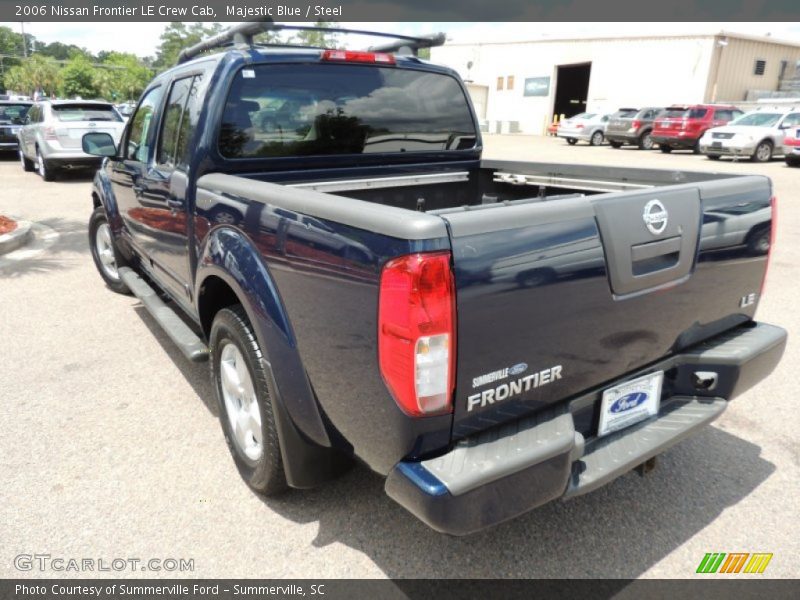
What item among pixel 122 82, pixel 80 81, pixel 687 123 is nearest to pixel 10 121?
pixel 687 123

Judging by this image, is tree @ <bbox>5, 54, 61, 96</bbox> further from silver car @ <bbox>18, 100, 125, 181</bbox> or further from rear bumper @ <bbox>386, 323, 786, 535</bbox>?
rear bumper @ <bbox>386, 323, 786, 535</bbox>

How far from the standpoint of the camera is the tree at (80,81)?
75.3 metres

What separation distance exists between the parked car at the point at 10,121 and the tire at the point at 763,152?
22196 mm

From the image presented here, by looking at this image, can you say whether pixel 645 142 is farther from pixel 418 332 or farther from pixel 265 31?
pixel 418 332

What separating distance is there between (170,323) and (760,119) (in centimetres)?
2174

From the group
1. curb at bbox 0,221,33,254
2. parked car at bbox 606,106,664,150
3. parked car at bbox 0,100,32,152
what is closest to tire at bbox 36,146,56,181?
parked car at bbox 0,100,32,152

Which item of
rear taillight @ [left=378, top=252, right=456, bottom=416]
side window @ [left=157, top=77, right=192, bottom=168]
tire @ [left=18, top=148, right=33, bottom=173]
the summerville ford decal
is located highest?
side window @ [left=157, top=77, right=192, bottom=168]

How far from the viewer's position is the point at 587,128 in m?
27.6

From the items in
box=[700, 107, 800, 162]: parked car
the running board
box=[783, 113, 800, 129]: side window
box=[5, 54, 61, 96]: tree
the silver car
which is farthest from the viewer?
box=[5, 54, 61, 96]: tree

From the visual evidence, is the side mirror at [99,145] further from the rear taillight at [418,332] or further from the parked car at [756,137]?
the parked car at [756,137]

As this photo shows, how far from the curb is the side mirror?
3.54 meters

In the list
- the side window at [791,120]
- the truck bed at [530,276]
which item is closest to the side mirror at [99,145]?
the truck bed at [530,276]

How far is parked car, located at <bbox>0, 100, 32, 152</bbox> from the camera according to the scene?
57.4ft

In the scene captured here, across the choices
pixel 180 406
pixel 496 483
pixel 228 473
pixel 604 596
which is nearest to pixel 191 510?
pixel 228 473
